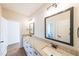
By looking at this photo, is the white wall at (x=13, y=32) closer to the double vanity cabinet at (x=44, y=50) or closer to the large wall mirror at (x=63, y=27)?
the double vanity cabinet at (x=44, y=50)

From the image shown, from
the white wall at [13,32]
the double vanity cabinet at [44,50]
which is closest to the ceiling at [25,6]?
the double vanity cabinet at [44,50]

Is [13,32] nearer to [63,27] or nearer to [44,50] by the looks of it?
[44,50]

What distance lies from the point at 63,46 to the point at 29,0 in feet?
2.68

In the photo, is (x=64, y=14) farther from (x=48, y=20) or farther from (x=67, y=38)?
(x=48, y=20)

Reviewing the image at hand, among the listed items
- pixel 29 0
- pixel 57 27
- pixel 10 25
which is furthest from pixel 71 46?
pixel 10 25

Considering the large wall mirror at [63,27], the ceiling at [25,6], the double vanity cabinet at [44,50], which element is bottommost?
the double vanity cabinet at [44,50]

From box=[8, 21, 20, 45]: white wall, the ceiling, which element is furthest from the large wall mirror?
box=[8, 21, 20, 45]: white wall

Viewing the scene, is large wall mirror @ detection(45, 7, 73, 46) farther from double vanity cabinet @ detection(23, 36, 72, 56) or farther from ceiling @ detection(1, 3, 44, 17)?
ceiling @ detection(1, 3, 44, 17)

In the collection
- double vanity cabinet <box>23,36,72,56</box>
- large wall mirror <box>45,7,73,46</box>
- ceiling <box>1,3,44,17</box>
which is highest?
ceiling <box>1,3,44,17</box>

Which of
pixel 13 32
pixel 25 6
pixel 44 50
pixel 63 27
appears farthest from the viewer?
pixel 13 32

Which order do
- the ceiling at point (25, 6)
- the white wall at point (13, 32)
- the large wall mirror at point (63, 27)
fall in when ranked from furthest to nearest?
1. the white wall at point (13, 32)
2. the ceiling at point (25, 6)
3. the large wall mirror at point (63, 27)

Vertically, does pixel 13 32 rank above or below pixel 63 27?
below

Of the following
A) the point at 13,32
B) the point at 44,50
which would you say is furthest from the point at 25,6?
the point at 13,32

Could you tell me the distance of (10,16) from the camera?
3920 millimetres
